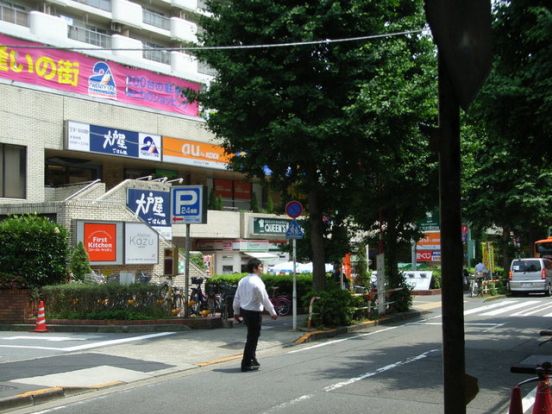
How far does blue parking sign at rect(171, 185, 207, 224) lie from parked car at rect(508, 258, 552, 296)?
20.9m

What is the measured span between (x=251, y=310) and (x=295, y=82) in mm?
7156

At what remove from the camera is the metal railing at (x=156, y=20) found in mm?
47700

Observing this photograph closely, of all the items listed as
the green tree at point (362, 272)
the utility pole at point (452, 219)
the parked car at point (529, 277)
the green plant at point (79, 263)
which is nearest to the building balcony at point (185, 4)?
the green tree at point (362, 272)

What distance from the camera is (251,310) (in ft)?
33.8

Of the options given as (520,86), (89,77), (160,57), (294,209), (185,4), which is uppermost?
(185,4)

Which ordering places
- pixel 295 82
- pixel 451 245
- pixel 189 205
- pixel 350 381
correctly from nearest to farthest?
pixel 451 245, pixel 350 381, pixel 295 82, pixel 189 205

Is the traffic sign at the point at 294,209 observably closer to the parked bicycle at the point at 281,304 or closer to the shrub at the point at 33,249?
the parked bicycle at the point at 281,304

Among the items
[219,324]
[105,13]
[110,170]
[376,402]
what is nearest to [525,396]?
[376,402]

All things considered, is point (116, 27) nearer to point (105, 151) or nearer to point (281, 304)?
point (105, 151)

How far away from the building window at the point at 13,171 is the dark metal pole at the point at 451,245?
26.4 metres

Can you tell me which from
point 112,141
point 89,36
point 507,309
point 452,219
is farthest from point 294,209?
point 89,36

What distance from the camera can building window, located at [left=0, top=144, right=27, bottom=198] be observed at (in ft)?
87.6

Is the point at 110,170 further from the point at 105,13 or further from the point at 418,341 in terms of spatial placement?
the point at 418,341

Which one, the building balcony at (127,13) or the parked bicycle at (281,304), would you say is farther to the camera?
the building balcony at (127,13)
